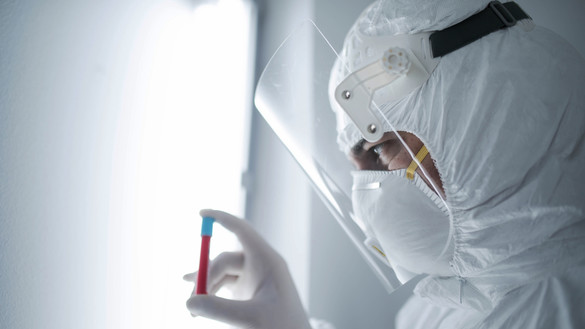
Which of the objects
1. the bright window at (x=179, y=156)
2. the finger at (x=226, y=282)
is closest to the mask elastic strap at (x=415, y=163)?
the finger at (x=226, y=282)

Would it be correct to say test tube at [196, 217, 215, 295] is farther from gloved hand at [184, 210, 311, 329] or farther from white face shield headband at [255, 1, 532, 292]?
white face shield headband at [255, 1, 532, 292]

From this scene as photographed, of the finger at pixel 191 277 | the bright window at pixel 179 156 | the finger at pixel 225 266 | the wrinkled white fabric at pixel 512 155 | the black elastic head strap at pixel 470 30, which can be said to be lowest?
the wrinkled white fabric at pixel 512 155

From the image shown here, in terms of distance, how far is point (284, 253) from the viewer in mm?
1422

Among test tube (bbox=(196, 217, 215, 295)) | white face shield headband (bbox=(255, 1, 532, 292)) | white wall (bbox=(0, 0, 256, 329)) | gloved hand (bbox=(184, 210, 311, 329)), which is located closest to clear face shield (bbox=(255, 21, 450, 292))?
white face shield headband (bbox=(255, 1, 532, 292))

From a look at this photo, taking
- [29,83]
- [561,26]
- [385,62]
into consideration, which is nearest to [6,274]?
[29,83]

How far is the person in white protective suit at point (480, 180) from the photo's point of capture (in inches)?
27.7

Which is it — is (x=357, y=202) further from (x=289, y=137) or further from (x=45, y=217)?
(x=45, y=217)

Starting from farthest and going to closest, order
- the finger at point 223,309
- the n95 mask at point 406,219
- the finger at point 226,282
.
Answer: the finger at point 226,282 → the n95 mask at point 406,219 → the finger at point 223,309

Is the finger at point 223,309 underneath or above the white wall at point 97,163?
underneath

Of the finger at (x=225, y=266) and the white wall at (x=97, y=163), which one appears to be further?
the finger at (x=225, y=266)

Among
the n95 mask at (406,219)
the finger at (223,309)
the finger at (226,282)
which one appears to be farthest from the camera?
the finger at (226,282)

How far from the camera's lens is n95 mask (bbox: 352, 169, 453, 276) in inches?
30.7

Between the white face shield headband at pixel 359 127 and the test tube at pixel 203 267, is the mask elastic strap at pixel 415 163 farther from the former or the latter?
the test tube at pixel 203 267

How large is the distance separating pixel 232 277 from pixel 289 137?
0.38 meters
